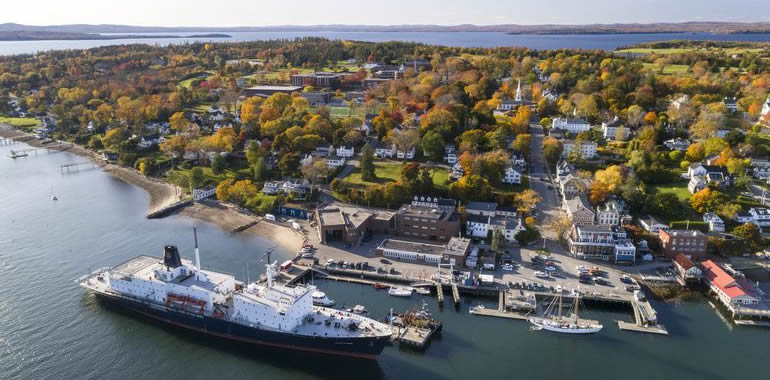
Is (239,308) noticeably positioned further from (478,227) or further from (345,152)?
(345,152)

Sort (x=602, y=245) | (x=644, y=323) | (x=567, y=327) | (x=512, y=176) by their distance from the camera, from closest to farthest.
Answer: (x=567, y=327) → (x=644, y=323) → (x=602, y=245) → (x=512, y=176)

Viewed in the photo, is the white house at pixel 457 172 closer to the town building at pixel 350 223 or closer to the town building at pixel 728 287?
the town building at pixel 350 223

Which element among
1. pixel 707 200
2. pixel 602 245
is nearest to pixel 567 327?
pixel 602 245

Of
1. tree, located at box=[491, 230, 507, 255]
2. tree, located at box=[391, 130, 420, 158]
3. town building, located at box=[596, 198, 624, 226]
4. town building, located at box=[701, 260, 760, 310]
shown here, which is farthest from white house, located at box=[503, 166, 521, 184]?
town building, located at box=[701, 260, 760, 310]

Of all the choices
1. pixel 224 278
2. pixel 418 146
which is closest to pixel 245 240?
pixel 224 278

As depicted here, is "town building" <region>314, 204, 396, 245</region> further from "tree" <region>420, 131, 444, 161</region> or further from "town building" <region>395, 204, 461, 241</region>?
"tree" <region>420, 131, 444, 161</region>
